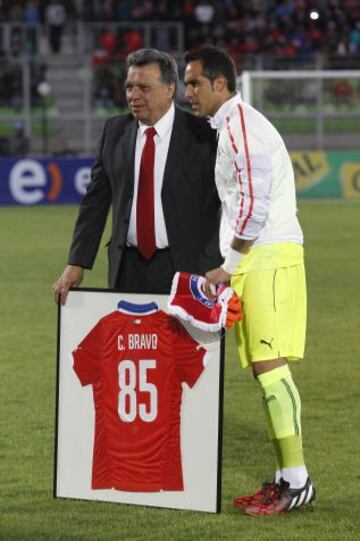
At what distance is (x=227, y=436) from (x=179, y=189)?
2.09 m

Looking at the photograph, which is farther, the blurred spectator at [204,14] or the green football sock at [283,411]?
the blurred spectator at [204,14]

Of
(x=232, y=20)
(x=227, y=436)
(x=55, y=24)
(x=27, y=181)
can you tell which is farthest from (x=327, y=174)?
(x=227, y=436)

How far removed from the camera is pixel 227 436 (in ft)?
24.1

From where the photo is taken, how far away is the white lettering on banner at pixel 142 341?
5434mm

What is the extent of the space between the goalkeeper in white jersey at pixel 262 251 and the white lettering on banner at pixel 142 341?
12.6 inches

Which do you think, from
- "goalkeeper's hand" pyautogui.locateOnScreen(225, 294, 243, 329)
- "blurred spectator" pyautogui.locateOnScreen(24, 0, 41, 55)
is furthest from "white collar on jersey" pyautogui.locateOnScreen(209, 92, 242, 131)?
"blurred spectator" pyautogui.locateOnScreen(24, 0, 41, 55)

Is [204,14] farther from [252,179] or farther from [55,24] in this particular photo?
[252,179]

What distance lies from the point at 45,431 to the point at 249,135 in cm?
270

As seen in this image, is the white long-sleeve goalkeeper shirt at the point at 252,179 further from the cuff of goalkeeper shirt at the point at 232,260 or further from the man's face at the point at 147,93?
the man's face at the point at 147,93

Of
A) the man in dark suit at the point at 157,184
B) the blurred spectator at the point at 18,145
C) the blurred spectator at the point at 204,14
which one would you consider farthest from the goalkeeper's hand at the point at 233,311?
the blurred spectator at the point at 204,14

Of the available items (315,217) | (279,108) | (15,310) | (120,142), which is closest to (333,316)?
(15,310)

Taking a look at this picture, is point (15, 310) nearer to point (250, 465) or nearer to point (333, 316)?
point (333, 316)

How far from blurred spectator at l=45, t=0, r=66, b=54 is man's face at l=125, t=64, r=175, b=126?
93.3 feet

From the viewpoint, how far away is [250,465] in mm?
6617
